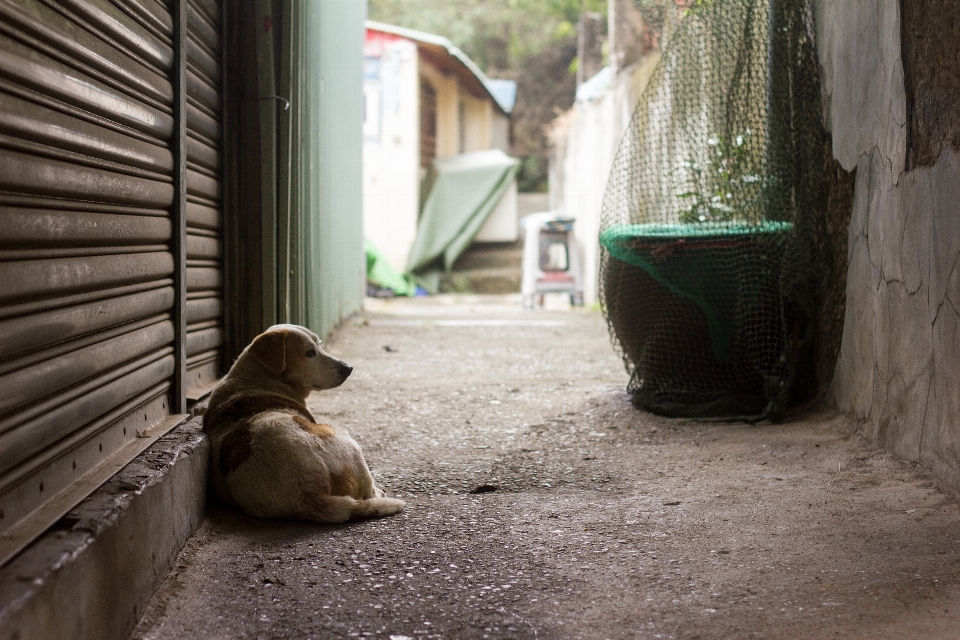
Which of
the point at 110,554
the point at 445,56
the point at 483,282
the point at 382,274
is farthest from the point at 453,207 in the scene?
the point at 110,554

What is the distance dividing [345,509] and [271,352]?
759 mm

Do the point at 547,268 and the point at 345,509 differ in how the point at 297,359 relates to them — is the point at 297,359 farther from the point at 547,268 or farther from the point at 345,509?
the point at 547,268

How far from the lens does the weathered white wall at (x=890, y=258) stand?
3404 millimetres

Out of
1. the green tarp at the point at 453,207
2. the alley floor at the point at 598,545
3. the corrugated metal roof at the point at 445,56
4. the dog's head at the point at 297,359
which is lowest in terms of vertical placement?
the alley floor at the point at 598,545

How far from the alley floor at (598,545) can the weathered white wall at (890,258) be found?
17 cm

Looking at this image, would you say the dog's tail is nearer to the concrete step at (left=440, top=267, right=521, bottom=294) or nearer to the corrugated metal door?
the corrugated metal door

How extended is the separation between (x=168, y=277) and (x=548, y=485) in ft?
5.86

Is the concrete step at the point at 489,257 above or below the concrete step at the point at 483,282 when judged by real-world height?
above

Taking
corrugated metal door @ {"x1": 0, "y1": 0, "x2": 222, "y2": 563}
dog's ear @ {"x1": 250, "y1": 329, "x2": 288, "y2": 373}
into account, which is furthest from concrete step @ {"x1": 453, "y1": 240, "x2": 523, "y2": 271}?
dog's ear @ {"x1": 250, "y1": 329, "x2": 288, "y2": 373}

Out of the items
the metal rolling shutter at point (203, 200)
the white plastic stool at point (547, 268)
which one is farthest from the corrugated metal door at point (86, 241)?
the white plastic stool at point (547, 268)

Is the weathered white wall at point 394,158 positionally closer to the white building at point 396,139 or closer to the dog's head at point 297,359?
the white building at point 396,139

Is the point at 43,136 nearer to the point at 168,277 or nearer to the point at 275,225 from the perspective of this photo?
the point at 168,277

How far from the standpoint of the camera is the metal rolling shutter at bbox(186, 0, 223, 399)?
13.6 feet

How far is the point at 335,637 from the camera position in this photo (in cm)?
234
